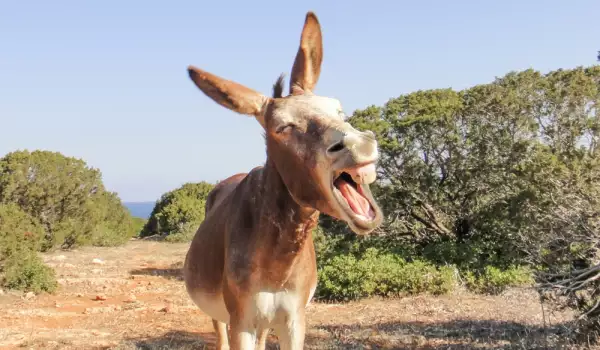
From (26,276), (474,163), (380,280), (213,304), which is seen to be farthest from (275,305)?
(26,276)

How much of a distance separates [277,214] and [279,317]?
0.67m

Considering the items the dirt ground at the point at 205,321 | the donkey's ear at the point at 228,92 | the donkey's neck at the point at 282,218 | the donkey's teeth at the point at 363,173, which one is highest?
the donkey's ear at the point at 228,92

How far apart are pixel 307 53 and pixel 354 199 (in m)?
1.17

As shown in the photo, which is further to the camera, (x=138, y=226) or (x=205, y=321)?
(x=138, y=226)

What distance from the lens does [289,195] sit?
3.01m

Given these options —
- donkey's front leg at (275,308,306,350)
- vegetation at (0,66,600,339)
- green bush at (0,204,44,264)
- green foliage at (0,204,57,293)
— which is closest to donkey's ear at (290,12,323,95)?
donkey's front leg at (275,308,306,350)

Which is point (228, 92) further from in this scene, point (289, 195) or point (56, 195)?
point (56, 195)

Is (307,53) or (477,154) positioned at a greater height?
(477,154)

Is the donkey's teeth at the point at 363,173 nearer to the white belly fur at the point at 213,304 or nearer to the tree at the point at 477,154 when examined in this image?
the white belly fur at the point at 213,304

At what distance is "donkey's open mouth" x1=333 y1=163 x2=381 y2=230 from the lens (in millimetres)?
2371

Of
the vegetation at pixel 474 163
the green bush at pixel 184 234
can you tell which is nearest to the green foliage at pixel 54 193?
the green bush at pixel 184 234

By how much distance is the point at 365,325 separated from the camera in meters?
8.22

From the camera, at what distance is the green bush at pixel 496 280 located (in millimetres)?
10578

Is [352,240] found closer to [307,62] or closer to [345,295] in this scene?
[345,295]
